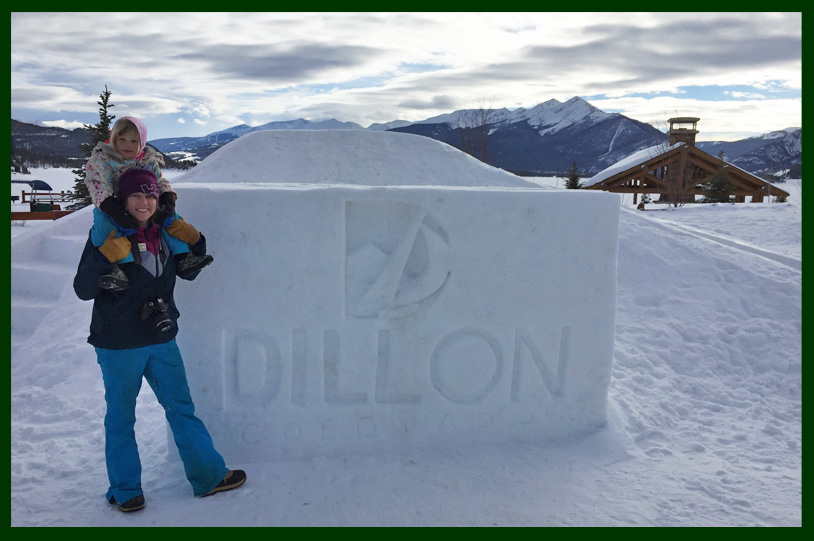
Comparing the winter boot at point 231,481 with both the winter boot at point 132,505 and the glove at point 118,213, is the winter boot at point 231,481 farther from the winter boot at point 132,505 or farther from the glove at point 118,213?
the glove at point 118,213

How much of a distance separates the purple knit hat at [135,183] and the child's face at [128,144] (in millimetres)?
141

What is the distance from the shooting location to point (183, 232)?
10.4ft

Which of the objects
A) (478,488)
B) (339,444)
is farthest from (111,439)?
(478,488)

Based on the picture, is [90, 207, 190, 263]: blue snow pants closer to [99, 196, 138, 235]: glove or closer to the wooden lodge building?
[99, 196, 138, 235]: glove

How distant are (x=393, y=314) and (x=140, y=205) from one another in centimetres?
153

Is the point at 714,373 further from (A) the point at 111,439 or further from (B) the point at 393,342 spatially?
(A) the point at 111,439

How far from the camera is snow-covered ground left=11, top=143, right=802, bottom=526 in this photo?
10.1ft

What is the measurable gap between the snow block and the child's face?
413 millimetres

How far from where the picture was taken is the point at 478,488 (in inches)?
131

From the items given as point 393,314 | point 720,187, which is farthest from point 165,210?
point 720,187

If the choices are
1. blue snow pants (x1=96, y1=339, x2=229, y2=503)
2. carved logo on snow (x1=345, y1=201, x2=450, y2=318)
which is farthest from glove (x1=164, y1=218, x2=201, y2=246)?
carved logo on snow (x1=345, y1=201, x2=450, y2=318)

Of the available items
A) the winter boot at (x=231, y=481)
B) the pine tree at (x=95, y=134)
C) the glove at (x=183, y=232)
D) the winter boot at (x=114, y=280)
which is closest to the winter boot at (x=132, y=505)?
the winter boot at (x=231, y=481)

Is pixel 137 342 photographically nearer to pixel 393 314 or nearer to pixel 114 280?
pixel 114 280

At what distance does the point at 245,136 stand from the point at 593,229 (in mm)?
4400
